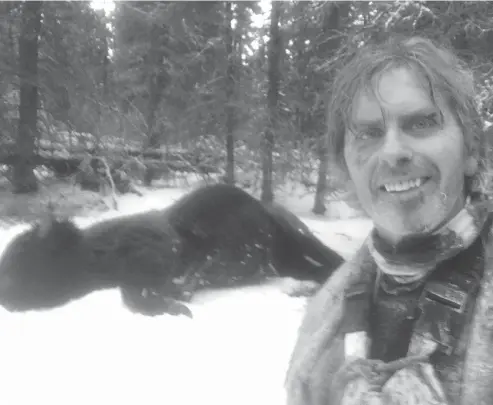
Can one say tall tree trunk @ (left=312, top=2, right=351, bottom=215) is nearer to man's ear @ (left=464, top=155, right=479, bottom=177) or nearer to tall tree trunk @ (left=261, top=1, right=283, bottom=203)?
tall tree trunk @ (left=261, top=1, right=283, bottom=203)

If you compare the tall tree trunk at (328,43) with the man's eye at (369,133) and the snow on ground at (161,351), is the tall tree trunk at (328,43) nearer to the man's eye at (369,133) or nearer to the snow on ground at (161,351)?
the snow on ground at (161,351)

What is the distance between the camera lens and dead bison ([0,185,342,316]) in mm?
969

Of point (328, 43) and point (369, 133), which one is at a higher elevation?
point (328, 43)

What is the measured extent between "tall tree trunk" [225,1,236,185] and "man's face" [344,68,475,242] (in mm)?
462

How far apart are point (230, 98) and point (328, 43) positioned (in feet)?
0.79

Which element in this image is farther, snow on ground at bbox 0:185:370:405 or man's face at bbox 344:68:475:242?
snow on ground at bbox 0:185:370:405

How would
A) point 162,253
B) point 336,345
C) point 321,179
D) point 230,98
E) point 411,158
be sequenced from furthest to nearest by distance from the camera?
point 162,253 < point 230,98 < point 321,179 < point 336,345 < point 411,158

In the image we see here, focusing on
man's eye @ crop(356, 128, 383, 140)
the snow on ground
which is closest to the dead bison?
the snow on ground

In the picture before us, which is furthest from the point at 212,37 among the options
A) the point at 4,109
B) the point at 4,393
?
the point at 4,393

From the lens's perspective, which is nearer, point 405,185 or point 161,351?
point 405,185

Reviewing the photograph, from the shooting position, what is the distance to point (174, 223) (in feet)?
3.39

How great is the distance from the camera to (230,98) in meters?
0.92

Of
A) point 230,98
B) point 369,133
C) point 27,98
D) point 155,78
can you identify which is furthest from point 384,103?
point 27,98

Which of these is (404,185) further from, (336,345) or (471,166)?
(336,345)
